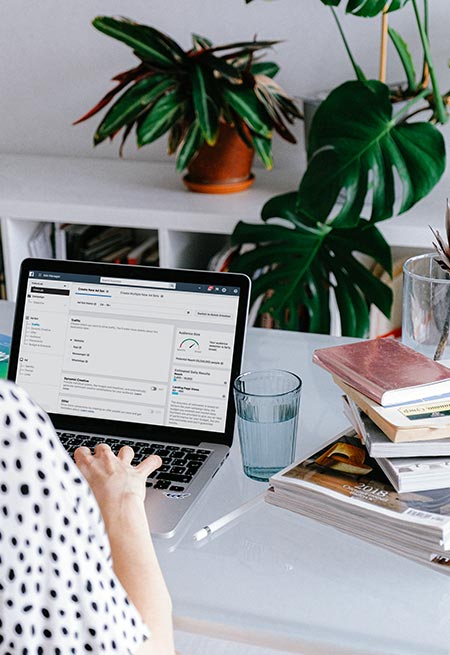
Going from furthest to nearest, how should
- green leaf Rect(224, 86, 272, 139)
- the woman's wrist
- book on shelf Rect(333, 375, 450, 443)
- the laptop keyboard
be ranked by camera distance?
1. green leaf Rect(224, 86, 272, 139)
2. the laptop keyboard
3. book on shelf Rect(333, 375, 450, 443)
4. the woman's wrist

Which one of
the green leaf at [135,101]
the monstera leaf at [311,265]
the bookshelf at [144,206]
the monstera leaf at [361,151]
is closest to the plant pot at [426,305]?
the monstera leaf at [361,151]

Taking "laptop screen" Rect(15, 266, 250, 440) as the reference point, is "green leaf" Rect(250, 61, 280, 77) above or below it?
above

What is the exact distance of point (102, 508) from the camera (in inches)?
37.3

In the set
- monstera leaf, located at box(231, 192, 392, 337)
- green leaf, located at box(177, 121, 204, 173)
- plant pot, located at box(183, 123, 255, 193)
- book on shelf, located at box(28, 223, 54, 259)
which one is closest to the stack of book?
monstera leaf, located at box(231, 192, 392, 337)

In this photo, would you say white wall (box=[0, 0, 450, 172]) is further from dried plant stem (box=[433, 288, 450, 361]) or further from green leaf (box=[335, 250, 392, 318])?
dried plant stem (box=[433, 288, 450, 361])

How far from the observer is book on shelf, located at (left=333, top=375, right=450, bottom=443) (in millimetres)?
1027

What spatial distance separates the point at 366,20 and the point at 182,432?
1.67 metres

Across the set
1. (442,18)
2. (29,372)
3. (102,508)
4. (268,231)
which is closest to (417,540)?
(102,508)

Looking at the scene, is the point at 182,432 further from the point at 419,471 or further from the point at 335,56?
the point at 335,56

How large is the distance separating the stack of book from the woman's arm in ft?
0.57

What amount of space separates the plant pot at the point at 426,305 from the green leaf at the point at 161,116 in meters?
1.12

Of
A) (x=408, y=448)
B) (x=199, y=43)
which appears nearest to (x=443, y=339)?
(x=408, y=448)

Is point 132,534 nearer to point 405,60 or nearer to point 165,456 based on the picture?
point 165,456

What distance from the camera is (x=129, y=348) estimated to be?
4.17 ft
